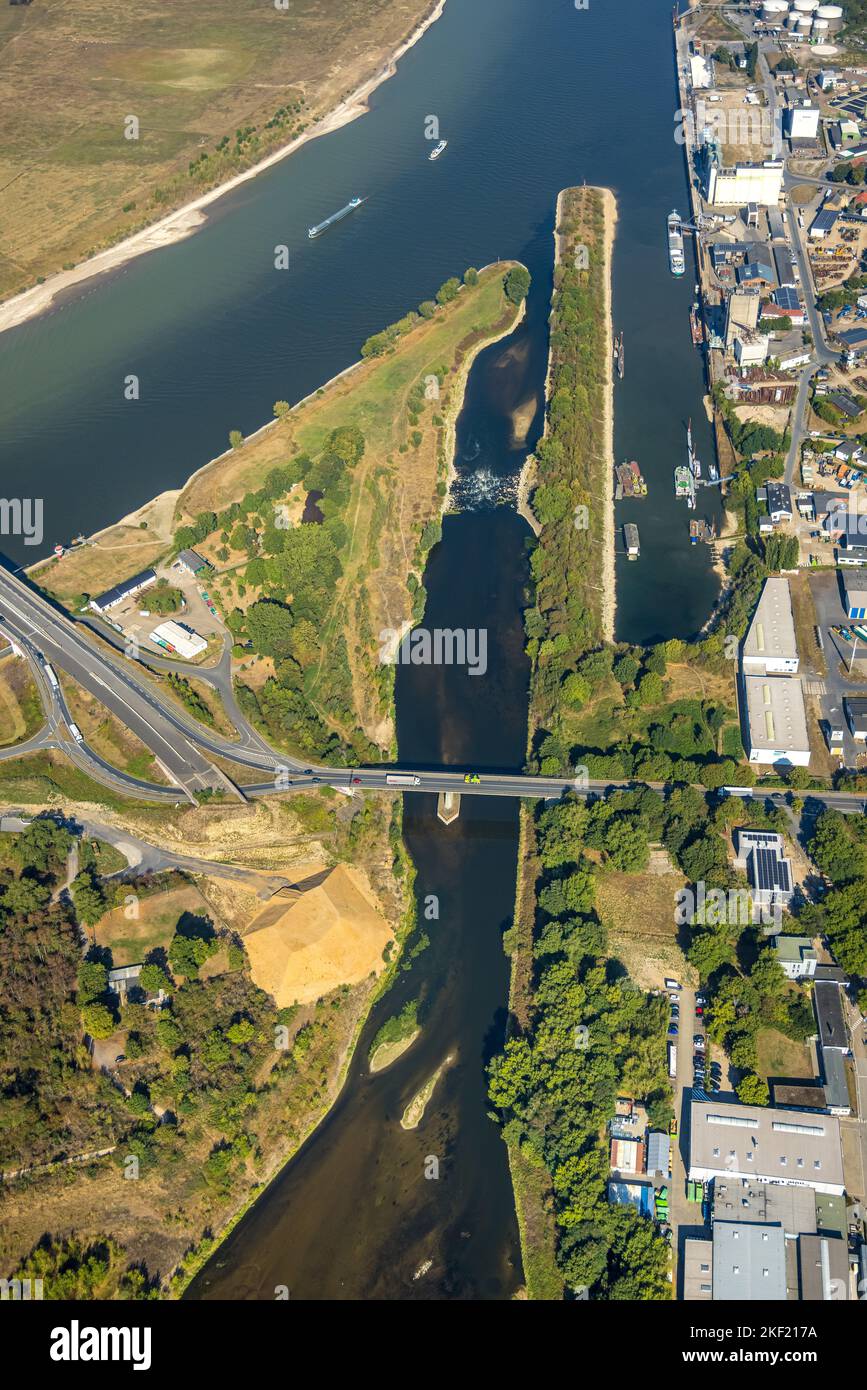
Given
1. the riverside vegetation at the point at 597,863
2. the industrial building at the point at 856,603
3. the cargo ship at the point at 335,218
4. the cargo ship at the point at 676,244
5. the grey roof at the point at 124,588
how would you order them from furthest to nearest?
the cargo ship at the point at 335,218 < the cargo ship at the point at 676,244 < the grey roof at the point at 124,588 < the industrial building at the point at 856,603 < the riverside vegetation at the point at 597,863

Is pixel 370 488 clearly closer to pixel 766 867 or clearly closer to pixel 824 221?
pixel 766 867

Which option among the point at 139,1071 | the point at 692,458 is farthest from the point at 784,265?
the point at 139,1071

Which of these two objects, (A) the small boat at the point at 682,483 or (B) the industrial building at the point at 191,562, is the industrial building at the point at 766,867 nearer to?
(A) the small boat at the point at 682,483

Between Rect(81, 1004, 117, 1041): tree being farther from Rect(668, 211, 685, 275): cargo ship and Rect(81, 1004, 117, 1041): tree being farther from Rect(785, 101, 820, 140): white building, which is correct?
Rect(785, 101, 820, 140): white building

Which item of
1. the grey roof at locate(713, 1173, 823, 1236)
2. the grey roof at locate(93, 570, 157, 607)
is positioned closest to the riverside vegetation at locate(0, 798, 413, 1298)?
the grey roof at locate(93, 570, 157, 607)

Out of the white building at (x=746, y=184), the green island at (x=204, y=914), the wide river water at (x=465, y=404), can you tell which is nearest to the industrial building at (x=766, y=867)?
the wide river water at (x=465, y=404)

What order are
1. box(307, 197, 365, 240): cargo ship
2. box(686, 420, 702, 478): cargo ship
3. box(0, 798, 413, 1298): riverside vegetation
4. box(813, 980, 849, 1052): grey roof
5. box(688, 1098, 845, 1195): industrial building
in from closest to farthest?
box(688, 1098, 845, 1195): industrial building < box(0, 798, 413, 1298): riverside vegetation < box(813, 980, 849, 1052): grey roof < box(686, 420, 702, 478): cargo ship < box(307, 197, 365, 240): cargo ship
